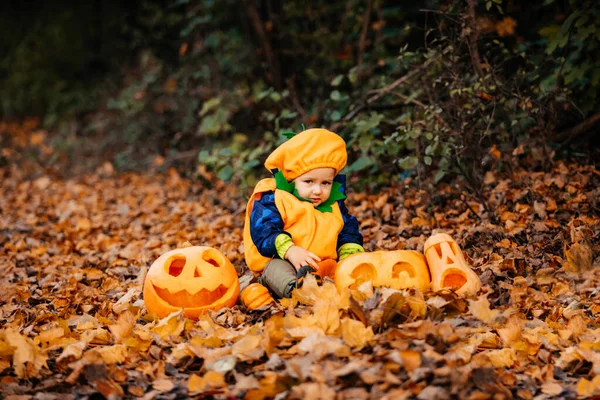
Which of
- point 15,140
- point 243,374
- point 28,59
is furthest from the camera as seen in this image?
point 28,59

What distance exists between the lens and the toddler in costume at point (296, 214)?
3.35 meters

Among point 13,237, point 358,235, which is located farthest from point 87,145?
point 358,235

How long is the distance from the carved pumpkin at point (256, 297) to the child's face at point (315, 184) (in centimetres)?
57

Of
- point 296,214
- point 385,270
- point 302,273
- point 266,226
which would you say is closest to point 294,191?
point 296,214

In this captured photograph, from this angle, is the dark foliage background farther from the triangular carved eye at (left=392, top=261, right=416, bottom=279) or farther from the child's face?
the triangular carved eye at (left=392, top=261, right=416, bottom=279)

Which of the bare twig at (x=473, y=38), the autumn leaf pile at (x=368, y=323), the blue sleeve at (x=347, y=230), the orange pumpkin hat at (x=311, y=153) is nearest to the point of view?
the autumn leaf pile at (x=368, y=323)

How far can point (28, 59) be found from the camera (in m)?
13.1

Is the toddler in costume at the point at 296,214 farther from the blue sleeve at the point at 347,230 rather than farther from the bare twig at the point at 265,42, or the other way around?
→ the bare twig at the point at 265,42

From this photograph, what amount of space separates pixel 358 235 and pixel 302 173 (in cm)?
59

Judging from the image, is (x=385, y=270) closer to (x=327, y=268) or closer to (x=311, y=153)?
(x=327, y=268)

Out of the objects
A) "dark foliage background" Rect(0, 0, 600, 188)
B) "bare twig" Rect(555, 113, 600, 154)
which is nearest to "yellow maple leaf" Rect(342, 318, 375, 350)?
"dark foliage background" Rect(0, 0, 600, 188)

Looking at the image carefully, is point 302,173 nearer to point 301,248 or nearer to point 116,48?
point 301,248

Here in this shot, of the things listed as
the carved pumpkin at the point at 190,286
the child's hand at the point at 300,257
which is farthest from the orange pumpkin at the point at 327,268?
the carved pumpkin at the point at 190,286

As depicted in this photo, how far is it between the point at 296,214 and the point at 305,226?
0.09 metres
